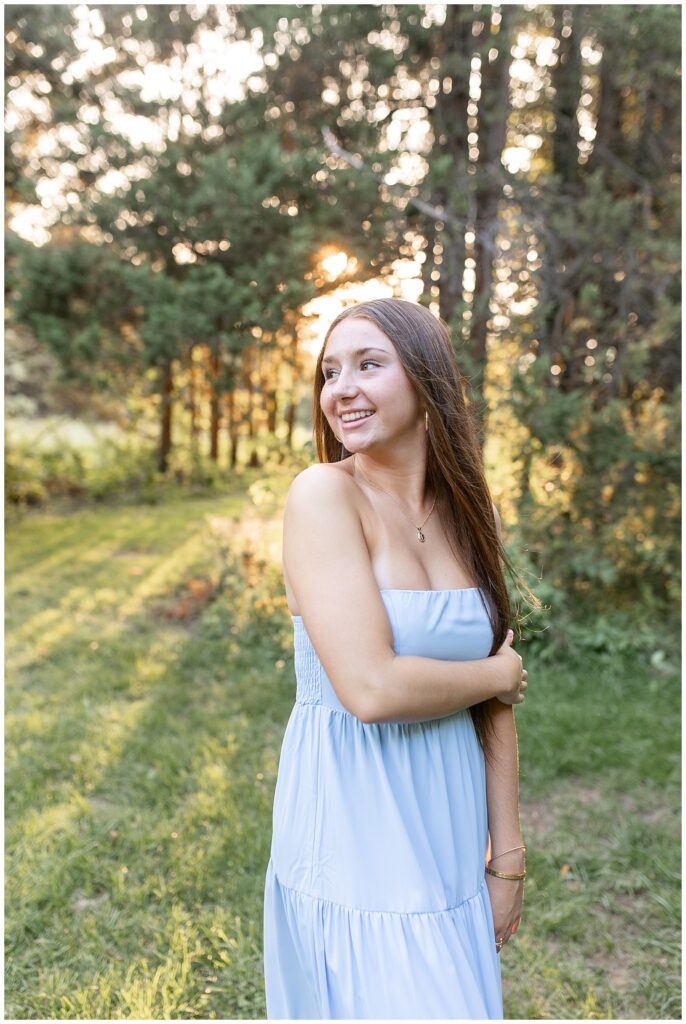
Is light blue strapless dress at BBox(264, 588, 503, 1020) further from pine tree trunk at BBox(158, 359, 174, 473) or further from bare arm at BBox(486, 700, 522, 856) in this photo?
pine tree trunk at BBox(158, 359, 174, 473)

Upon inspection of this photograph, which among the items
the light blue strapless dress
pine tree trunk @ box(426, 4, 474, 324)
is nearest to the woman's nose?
the light blue strapless dress

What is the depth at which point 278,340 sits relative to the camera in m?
6.00

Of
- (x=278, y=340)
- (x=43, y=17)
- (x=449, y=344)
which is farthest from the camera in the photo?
(x=43, y=17)

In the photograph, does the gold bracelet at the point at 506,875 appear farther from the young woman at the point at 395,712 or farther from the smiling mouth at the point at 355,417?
the smiling mouth at the point at 355,417

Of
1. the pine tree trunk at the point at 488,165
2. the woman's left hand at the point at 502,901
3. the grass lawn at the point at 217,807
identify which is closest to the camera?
the woman's left hand at the point at 502,901

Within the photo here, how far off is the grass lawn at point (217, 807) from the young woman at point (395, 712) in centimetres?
136

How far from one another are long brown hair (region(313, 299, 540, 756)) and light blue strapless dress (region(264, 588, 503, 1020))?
0.32 feet

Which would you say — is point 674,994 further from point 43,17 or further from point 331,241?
point 43,17

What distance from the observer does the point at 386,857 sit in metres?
1.37

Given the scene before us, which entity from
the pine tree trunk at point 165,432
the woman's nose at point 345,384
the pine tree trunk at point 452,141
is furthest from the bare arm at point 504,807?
the pine tree trunk at point 165,432

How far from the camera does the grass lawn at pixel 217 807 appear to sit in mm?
2662

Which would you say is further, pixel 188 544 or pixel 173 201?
pixel 188 544

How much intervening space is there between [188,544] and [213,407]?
23.0ft

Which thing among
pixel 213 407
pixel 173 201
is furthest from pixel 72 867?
pixel 213 407
